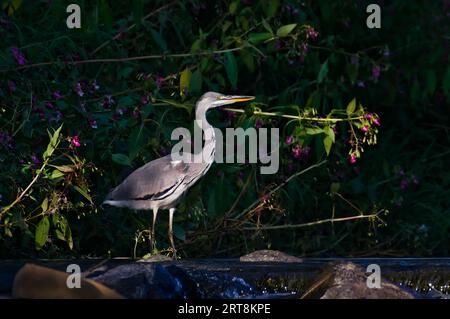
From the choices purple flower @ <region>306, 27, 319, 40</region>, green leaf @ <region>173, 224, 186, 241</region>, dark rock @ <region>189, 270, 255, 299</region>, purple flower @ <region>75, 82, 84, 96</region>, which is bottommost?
dark rock @ <region>189, 270, 255, 299</region>

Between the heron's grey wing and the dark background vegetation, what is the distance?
12 centimetres

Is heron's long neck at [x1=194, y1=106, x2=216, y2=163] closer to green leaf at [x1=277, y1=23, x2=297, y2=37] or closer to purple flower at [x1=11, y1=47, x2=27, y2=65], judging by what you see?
green leaf at [x1=277, y1=23, x2=297, y2=37]

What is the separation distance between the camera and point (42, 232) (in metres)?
6.04

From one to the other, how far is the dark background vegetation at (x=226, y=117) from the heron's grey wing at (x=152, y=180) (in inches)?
4.8

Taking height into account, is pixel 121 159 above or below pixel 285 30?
below

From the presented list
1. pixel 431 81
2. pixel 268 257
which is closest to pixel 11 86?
pixel 268 257

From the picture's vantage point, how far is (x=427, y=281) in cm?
560

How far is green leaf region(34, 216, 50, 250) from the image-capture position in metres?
6.02

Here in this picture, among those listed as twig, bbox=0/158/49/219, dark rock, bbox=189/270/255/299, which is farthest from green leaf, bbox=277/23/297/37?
dark rock, bbox=189/270/255/299

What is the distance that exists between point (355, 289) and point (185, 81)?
2257mm

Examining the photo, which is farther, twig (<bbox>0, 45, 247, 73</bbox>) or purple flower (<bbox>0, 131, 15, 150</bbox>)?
twig (<bbox>0, 45, 247, 73</bbox>)

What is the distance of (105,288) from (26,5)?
2.60 m

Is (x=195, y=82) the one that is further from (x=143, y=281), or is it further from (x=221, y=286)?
(x=143, y=281)
